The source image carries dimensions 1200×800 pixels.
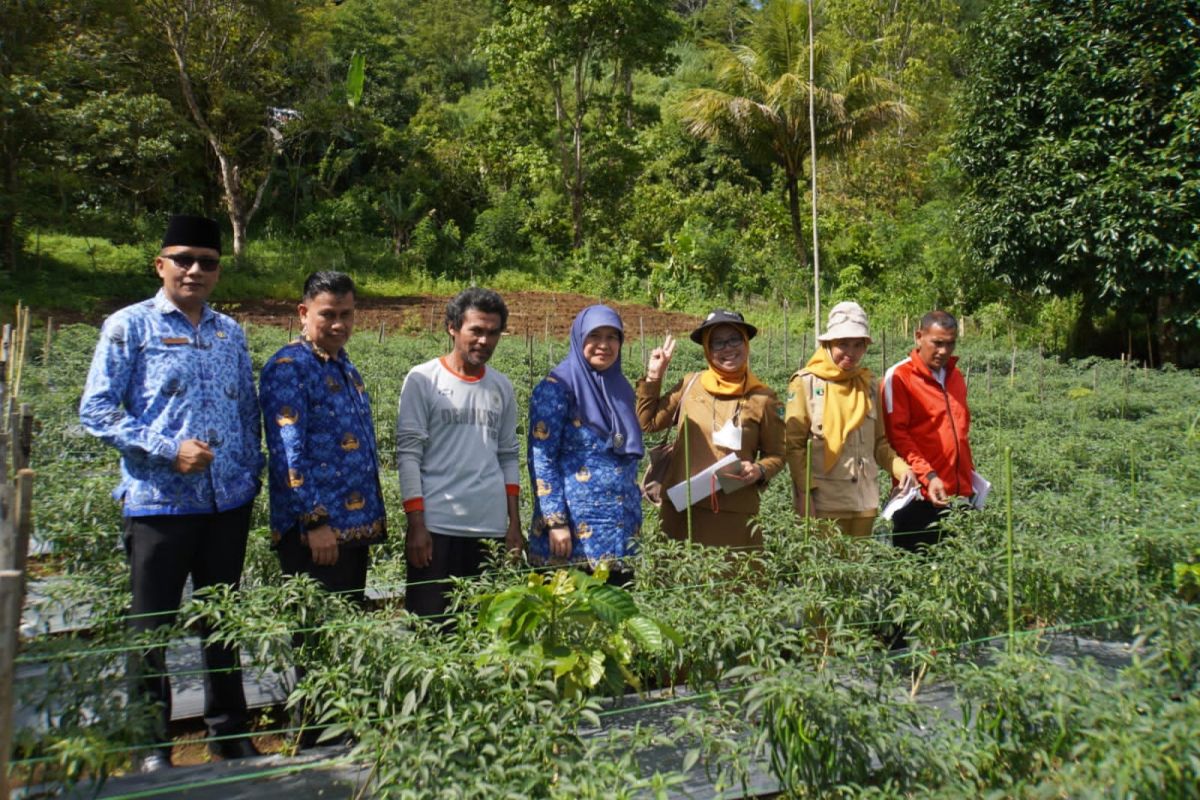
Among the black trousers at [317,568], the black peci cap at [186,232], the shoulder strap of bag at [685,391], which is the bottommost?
the black trousers at [317,568]

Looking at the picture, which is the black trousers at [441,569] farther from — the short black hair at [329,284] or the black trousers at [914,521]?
the black trousers at [914,521]

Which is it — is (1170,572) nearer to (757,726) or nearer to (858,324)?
(858,324)

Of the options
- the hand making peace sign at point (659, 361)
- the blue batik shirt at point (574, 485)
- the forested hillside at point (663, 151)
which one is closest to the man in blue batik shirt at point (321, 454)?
the blue batik shirt at point (574, 485)

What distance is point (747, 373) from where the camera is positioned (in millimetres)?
3695

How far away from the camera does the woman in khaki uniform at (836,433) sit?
3820 millimetres

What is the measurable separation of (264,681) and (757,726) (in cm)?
189

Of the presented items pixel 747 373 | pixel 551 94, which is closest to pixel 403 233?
pixel 551 94

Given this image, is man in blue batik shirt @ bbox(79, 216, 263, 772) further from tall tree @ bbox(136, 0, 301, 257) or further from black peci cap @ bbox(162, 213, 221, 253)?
tall tree @ bbox(136, 0, 301, 257)

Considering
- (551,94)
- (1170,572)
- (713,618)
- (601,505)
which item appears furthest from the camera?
(551,94)

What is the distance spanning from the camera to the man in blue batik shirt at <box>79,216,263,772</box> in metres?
2.69

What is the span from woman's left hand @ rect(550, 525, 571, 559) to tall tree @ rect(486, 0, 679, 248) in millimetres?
18664

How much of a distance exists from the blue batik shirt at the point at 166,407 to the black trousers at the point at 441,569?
599mm

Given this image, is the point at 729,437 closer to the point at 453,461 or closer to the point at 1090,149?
the point at 453,461

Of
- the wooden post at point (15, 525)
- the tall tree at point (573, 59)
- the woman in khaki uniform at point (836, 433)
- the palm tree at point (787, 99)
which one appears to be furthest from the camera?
the tall tree at point (573, 59)
